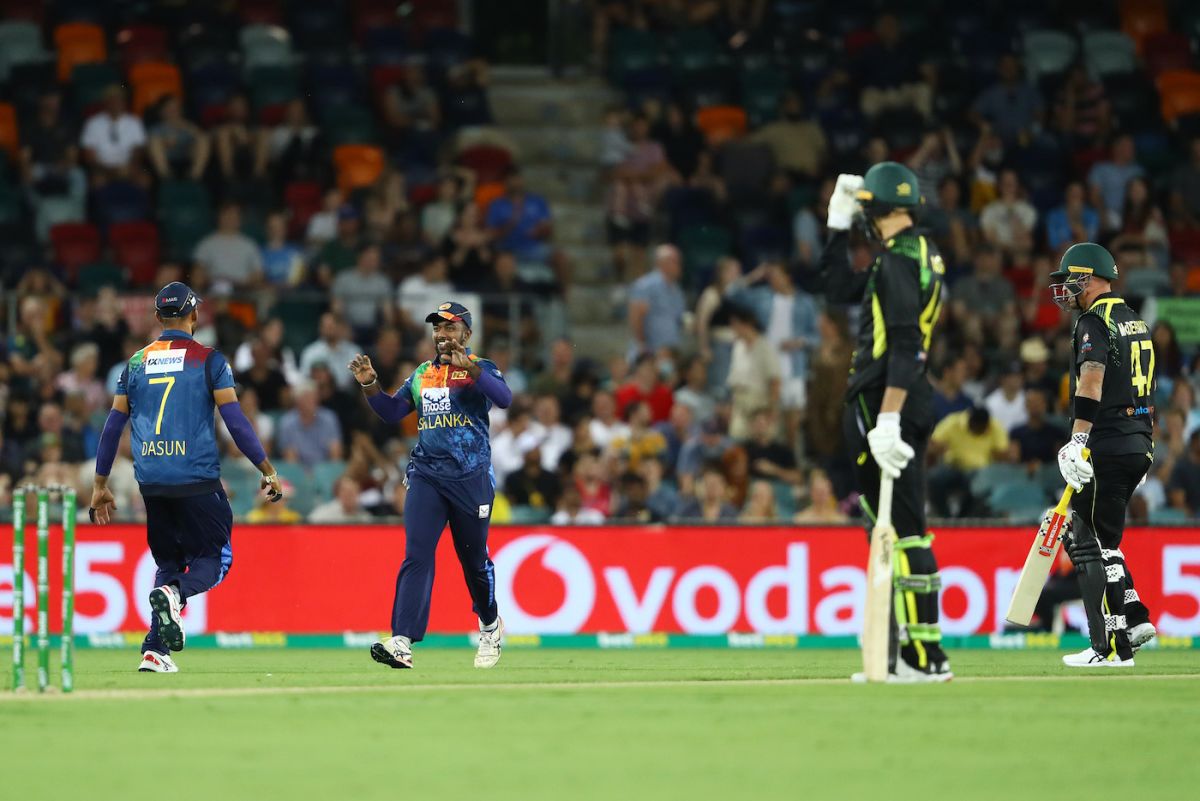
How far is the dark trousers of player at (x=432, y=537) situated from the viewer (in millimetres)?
Answer: 12094

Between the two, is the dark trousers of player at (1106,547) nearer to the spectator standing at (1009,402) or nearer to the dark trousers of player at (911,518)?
the dark trousers of player at (911,518)

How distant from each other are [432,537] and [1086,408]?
13.1 ft

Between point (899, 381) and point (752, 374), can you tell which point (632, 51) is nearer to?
point (752, 374)

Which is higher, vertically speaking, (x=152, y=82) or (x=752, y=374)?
(x=152, y=82)

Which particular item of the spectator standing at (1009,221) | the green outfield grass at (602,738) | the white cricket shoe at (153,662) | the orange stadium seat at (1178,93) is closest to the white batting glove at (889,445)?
the green outfield grass at (602,738)

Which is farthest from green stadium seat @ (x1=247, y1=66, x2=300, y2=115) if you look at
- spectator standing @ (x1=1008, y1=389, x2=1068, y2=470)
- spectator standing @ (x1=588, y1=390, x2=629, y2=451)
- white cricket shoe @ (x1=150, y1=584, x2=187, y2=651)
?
white cricket shoe @ (x1=150, y1=584, x2=187, y2=651)

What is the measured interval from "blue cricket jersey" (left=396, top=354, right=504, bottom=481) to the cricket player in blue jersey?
972mm

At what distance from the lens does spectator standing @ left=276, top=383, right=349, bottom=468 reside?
19.3 metres

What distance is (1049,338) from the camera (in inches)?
827

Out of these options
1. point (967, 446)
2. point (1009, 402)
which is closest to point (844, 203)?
point (967, 446)

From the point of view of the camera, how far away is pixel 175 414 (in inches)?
469

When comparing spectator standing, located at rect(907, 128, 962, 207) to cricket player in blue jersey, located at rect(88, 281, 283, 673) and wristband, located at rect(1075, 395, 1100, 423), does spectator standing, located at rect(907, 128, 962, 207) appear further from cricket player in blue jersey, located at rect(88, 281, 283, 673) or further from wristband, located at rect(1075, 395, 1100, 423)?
cricket player in blue jersey, located at rect(88, 281, 283, 673)

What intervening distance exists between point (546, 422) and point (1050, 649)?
18.3 ft

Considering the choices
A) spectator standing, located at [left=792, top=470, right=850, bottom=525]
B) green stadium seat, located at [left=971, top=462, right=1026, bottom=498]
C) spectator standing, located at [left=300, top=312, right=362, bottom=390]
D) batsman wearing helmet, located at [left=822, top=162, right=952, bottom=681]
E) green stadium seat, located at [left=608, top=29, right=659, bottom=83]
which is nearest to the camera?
batsman wearing helmet, located at [left=822, top=162, right=952, bottom=681]
